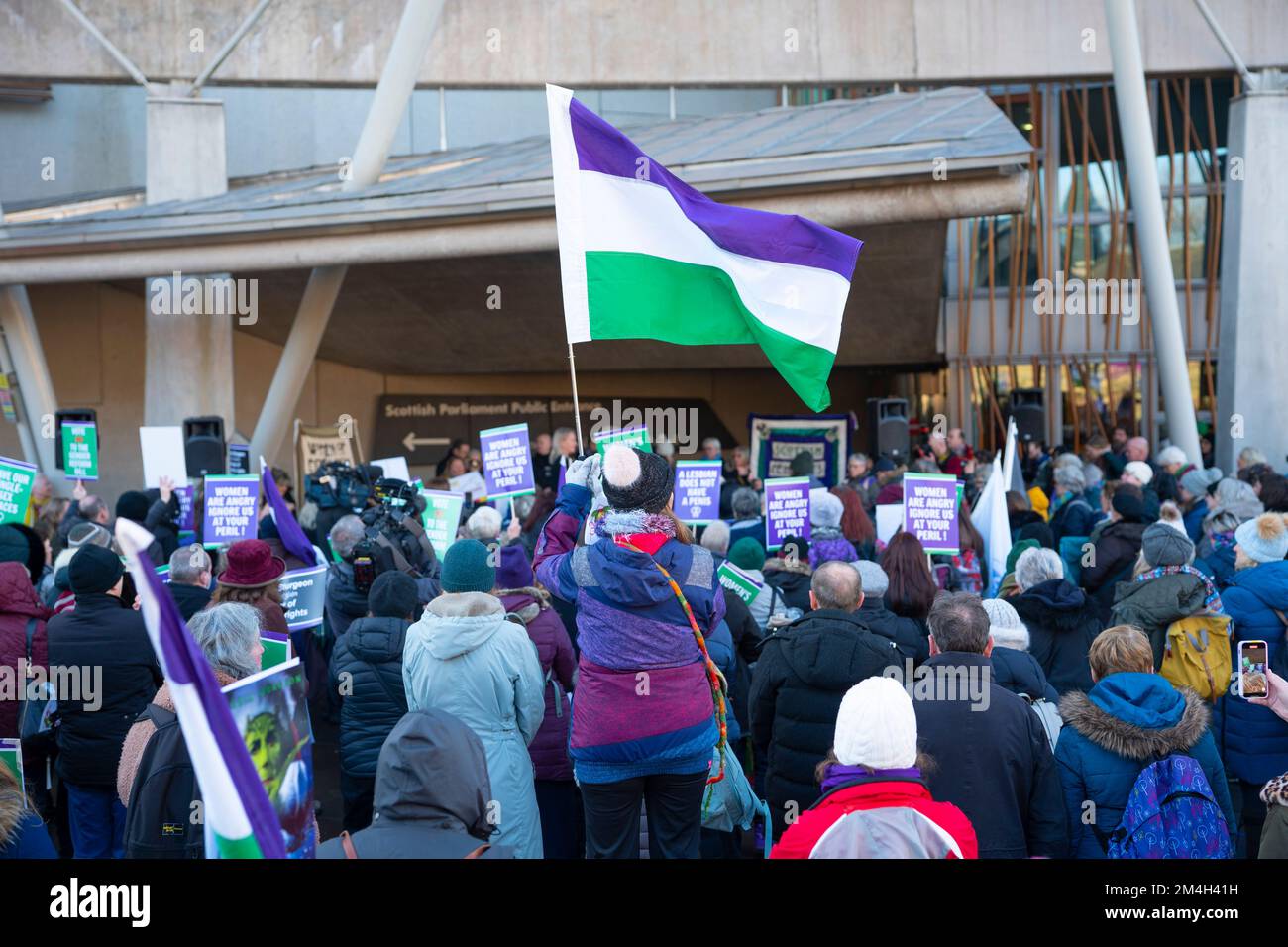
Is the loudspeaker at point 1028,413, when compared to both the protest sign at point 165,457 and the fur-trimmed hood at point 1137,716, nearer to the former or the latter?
the protest sign at point 165,457

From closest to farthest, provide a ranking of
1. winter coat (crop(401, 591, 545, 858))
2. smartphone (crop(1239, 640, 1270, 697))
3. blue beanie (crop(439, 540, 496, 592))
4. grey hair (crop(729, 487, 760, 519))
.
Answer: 1. smartphone (crop(1239, 640, 1270, 697))
2. winter coat (crop(401, 591, 545, 858))
3. blue beanie (crop(439, 540, 496, 592))
4. grey hair (crop(729, 487, 760, 519))

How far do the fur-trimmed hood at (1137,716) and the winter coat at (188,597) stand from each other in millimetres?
4172

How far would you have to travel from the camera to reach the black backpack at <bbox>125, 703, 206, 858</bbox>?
3578 mm

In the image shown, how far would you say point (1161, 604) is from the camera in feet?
17.1

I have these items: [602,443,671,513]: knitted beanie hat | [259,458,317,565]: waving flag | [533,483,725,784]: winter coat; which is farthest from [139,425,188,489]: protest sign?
[602,443,671,513]: knitted beanie hat

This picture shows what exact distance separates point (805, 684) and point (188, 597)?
322 cm

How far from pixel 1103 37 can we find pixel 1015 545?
39.0 feet

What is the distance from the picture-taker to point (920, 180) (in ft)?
33.8

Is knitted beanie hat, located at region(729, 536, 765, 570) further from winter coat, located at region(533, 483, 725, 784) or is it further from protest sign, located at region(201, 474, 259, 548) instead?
protest sign, located at region(201, 474, 259, 548)

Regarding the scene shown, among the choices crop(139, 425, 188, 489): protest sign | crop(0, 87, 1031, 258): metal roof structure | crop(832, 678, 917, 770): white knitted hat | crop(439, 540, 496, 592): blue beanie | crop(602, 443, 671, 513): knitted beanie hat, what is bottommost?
crop(832, 678, 917, 770): white knitted hat

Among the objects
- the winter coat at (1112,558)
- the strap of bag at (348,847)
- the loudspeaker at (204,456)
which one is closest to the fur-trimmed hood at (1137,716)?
the strap of bag at (348,847)

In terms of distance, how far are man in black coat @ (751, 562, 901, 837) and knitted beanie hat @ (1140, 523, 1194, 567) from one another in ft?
5.32
